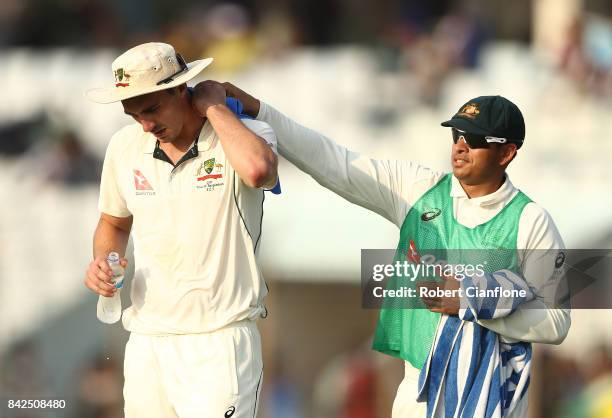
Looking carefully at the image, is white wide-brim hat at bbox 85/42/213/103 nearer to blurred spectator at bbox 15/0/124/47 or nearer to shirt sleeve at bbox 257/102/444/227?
shirt sleeve at bbox 257/102/444/227

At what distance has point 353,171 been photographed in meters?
5.91

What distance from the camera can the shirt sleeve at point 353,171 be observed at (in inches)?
231

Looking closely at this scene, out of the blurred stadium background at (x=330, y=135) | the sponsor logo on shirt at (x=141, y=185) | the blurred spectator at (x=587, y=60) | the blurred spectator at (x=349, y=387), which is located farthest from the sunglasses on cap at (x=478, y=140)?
the blurred spectator at (x=587, y=60)

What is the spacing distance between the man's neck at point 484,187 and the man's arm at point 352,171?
20cm

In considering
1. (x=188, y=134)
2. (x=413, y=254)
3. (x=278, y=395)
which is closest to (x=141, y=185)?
(x=188, y=134)

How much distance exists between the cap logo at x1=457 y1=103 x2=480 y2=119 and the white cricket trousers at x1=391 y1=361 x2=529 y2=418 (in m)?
1.09

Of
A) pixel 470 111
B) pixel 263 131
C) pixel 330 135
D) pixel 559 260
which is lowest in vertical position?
pixel 559 260

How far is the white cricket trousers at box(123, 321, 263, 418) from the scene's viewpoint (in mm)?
5340

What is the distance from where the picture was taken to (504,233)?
18.3 feet

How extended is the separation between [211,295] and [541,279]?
1359 mm

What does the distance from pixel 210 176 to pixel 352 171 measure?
0.78 meters

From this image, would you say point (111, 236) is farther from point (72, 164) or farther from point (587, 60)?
point (587, 60)

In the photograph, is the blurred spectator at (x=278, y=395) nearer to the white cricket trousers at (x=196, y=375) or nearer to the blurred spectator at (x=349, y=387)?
the blurred spectator at (x=349, y=387)

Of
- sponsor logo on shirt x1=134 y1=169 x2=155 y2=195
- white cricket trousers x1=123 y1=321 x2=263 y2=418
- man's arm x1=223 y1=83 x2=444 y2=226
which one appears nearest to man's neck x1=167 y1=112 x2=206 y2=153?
sponsor logo on shirt x1=134 y1=169 x2=155 y2=195
